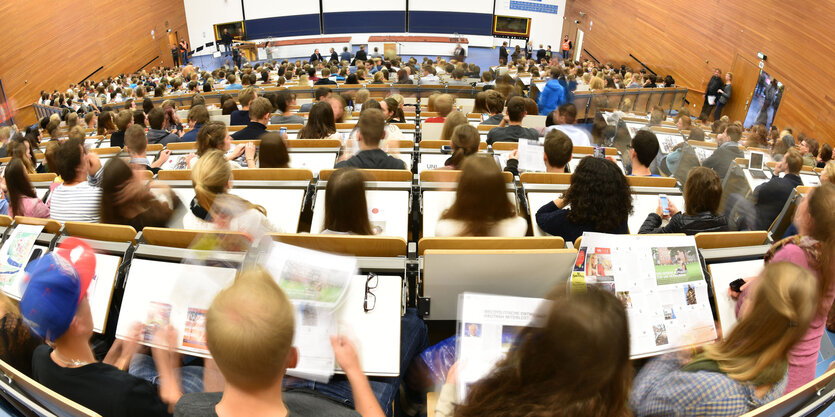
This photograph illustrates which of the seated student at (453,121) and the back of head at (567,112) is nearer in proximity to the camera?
the seated student at (453,121)

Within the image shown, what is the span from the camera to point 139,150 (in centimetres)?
397

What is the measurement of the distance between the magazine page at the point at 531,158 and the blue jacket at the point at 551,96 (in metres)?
3.67

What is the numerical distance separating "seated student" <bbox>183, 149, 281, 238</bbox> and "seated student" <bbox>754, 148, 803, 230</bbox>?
3832 millimetres

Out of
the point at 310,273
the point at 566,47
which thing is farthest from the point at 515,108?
the point at 566,47

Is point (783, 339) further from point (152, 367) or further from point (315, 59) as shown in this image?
point (315, 59)

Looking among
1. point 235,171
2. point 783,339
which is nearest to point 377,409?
point 783,339

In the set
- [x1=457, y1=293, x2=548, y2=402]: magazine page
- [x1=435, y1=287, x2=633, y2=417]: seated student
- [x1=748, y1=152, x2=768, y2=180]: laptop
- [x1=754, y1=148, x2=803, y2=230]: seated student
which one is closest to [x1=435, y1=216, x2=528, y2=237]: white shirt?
[x1=457, y1=293, x2=548, y2=402]: magazine page

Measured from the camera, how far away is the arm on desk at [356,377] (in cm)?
154

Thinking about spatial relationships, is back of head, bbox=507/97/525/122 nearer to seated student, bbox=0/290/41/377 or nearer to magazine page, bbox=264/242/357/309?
magazine page, bbox=264/242/357/309

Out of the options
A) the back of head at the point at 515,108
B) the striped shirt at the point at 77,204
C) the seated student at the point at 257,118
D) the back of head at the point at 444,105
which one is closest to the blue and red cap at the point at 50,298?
the striped shirt at the point at 77,204

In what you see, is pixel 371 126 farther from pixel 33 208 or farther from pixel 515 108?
pixel 33 208

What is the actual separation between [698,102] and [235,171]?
10.3 meters

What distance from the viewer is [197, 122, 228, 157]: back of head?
357cm

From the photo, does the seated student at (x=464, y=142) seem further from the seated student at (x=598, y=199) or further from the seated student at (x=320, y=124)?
the seated student at (x=320, y=124)
